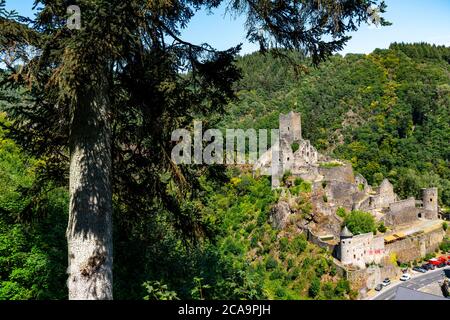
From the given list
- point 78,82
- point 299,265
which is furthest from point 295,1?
point 299,265

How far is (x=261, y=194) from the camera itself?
3459 centimetres

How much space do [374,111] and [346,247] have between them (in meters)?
42.3

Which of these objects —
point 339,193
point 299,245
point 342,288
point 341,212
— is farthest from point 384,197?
point 342,288

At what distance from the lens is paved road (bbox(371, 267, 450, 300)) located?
24.5 metres

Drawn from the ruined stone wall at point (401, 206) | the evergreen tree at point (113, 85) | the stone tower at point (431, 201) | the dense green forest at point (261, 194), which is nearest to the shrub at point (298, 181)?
the dense green forest at point (261, 194)

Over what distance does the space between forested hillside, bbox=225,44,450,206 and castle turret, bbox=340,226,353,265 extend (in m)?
22.0

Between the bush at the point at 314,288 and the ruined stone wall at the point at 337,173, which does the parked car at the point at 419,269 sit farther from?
the bush at the point at 314,288

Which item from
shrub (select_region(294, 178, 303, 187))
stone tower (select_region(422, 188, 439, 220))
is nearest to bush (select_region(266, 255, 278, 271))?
shrub (select_region(294, 178, 303, 187))

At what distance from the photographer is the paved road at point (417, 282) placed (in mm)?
24458

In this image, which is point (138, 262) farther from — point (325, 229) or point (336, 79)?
point (336, 79)

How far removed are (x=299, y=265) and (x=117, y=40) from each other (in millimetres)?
25400

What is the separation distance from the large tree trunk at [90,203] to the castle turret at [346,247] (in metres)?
23.5

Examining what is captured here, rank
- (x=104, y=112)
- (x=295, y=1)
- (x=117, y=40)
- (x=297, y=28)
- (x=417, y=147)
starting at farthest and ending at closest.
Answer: (x=417, y=147), (x=297, y=28), (x=295, y=1), (x=104, y=112), (x=117, y=40)
